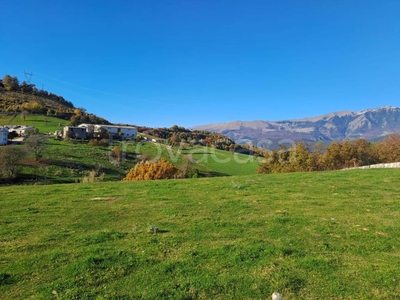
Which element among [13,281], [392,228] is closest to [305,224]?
[392,228]

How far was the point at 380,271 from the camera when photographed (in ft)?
18.5

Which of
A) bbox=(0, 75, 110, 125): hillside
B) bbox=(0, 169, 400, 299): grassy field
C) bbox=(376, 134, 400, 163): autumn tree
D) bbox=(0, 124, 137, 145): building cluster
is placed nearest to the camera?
bbox=(0, 169, 400, 299): grassy field

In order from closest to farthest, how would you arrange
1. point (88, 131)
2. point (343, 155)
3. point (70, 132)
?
point (343, 155) < point (70, 132) < point (88, 131)

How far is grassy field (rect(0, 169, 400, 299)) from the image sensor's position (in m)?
5.13

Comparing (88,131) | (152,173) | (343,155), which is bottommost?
(152,173)

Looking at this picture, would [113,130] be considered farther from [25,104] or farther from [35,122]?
[25,104]

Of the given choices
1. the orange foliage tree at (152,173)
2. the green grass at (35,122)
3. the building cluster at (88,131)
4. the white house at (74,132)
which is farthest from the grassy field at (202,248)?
the green grass at (35,122)

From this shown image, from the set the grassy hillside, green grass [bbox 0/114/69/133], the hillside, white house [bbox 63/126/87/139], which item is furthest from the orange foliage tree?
the hillside

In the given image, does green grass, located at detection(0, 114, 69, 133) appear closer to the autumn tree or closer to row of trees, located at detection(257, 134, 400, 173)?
row of trees, located at detection(257, 134, 400, 173)

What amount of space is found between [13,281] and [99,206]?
6039 millimetres

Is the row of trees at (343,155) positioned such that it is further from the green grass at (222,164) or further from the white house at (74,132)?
the white house at (74,132)

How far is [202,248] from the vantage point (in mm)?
6738

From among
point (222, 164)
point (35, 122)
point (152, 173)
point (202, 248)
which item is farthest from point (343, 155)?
point (35, 122)

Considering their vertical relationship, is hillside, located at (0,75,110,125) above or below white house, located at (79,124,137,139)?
above
